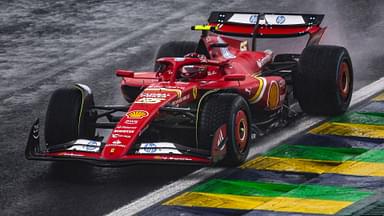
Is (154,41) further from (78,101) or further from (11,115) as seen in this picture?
(78,101)

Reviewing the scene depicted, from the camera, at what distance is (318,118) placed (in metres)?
16.2

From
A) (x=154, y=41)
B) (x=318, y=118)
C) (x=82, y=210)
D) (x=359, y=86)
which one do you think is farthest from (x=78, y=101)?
(x=154, y=41)

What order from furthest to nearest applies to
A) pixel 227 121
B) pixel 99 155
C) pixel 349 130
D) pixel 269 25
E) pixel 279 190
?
pixel 269 25 → pixel 349 130 → pixel 227 121 → pixel 99 155 → pixel 279 190

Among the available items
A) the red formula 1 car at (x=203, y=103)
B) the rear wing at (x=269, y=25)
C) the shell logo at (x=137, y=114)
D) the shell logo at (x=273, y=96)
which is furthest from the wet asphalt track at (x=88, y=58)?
the shell logo at (x=273, y=96)

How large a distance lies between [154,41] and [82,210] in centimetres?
976

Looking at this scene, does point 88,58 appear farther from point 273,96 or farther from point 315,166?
point 315,166

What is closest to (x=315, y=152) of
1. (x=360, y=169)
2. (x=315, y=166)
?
(x=315, y=166)

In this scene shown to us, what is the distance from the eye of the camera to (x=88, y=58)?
2089 centimetres

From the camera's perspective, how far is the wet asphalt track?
13258 mm

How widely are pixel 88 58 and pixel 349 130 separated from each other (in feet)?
21.8

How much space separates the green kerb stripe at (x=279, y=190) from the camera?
12.6m

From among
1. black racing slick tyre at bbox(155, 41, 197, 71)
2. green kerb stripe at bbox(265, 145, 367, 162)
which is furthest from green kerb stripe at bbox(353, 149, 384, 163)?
black racing slick tyre at bbox(155, 41, 197, 71)

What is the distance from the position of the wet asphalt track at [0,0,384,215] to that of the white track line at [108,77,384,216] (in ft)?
0.47

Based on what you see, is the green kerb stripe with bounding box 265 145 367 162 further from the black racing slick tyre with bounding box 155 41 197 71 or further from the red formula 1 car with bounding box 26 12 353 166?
the black racing slick tyre with bounding box 155 41 197 71
